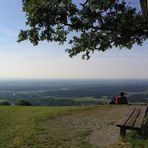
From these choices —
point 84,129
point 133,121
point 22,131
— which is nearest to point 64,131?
point 84,129

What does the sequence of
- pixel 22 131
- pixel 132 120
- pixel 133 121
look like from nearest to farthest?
pixel 133 121
pixel 132 120
pixel 22 131

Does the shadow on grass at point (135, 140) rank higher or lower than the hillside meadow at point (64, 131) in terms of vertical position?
higher

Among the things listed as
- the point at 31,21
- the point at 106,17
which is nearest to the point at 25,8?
the point at 31,21

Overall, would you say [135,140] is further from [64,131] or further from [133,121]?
[64,131]

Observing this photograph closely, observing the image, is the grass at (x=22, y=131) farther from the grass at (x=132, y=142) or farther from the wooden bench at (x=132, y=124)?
the wooden bench at (x=132, y=124)

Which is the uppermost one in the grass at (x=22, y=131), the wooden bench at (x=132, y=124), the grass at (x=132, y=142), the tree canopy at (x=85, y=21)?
the tree canopy at (x=85, y=21)

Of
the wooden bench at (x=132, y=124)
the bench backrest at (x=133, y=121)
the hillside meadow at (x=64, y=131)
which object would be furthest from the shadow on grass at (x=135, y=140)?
the bench backrest at (x=133, y=121)

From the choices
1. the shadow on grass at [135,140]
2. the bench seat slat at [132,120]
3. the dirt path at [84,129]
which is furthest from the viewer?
the dirt path at [84,129]

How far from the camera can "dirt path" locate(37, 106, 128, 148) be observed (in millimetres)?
11867

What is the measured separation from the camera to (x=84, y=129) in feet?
46.3

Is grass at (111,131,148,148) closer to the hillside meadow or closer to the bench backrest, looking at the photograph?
the hillside meadow

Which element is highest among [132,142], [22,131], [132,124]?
[132,124]

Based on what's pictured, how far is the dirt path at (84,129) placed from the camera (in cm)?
1187

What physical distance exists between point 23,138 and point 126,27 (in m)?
5.36
